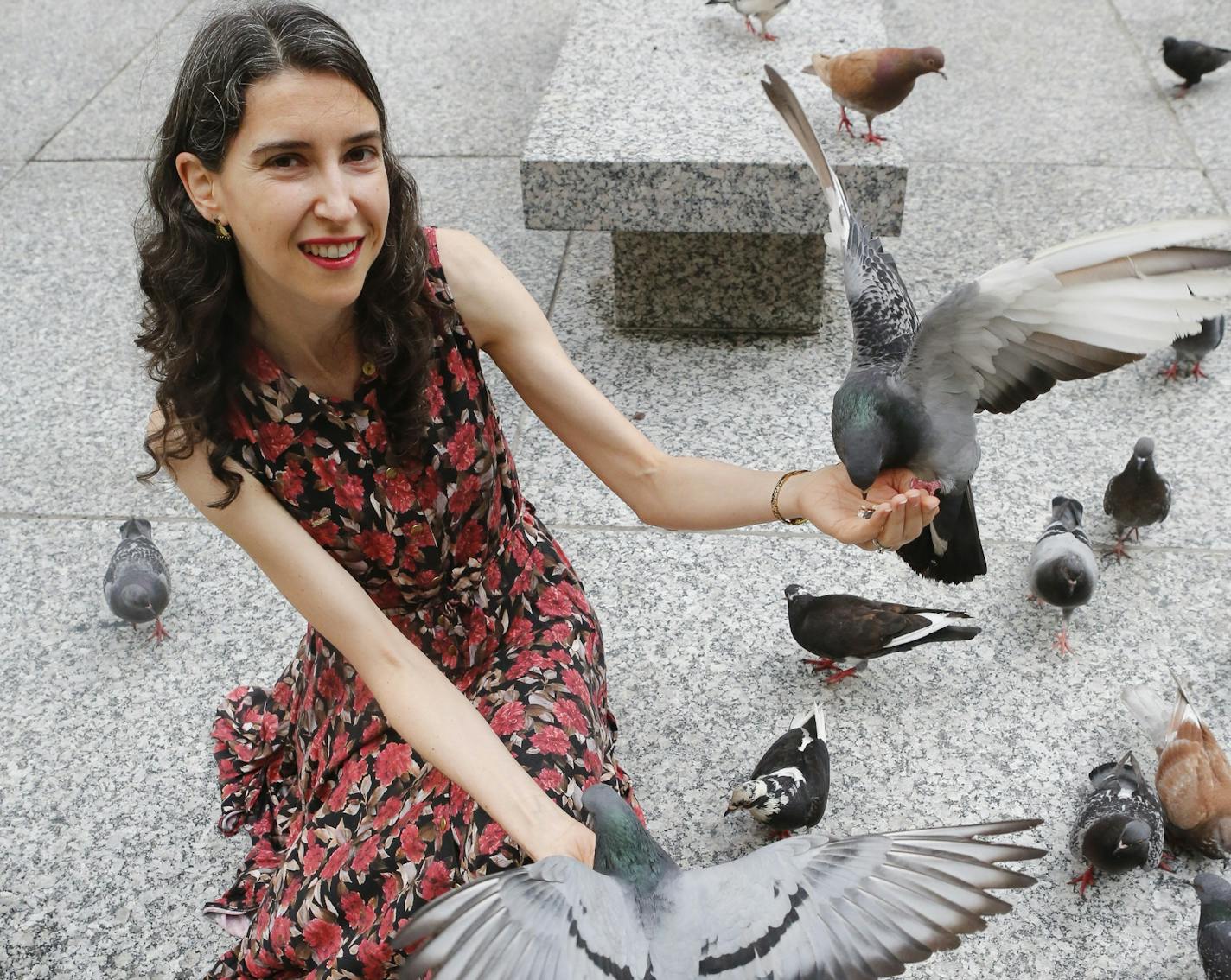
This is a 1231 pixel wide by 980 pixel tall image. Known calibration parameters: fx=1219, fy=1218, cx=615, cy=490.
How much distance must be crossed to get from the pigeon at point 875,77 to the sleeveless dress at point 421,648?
7.44ft

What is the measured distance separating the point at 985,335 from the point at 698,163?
85.7 inches

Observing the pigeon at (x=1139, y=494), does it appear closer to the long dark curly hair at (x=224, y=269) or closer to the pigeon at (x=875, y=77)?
the pigeon at (x=875, y=77)

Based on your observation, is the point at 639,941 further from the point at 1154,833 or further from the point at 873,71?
the point at 873,71

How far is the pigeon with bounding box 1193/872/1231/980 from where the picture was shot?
95.4 inches

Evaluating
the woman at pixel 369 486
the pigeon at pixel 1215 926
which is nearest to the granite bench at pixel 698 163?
the woman at pixel 369 486

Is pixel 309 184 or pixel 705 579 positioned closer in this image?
pixel 309 184

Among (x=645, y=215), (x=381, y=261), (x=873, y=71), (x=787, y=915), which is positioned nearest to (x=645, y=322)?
(x=645, y=215)

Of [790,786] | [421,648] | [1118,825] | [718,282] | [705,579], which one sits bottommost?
[705,579]

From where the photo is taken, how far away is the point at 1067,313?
2031 millimetres

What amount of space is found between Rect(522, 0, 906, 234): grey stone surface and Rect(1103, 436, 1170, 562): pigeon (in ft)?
3.79

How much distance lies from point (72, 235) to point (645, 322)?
282 centimetres

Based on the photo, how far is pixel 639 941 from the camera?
1.93 m

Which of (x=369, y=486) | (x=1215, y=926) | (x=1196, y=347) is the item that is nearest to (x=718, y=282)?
(x=1196, y=347)

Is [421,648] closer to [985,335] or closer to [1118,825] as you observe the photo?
[985,335]
